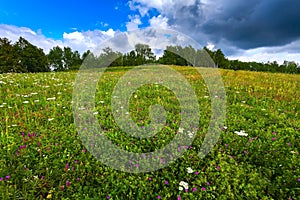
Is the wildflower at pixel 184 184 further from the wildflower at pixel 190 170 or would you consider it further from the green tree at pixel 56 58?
the green tree at pixel 56 58

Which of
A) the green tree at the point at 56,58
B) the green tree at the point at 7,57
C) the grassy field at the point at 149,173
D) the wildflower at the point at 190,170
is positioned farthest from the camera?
the green tree at the point at 56,58

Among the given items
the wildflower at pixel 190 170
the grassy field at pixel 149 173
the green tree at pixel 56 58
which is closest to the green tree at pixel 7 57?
the green tree at pixel 56 58

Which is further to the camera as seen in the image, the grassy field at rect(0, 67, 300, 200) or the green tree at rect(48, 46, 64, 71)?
the green tree at rect(48, 46, 64, 71)

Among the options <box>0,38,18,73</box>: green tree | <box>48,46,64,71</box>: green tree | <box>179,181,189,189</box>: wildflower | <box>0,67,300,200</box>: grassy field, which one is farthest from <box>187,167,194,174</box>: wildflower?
<box>48,46,64,71</box>: green tree

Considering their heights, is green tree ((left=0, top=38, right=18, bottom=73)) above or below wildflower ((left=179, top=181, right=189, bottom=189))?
above

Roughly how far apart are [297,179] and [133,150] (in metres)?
3.13

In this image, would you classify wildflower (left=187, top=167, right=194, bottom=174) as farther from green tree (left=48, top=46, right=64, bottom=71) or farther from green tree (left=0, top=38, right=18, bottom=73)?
green tree (left=48, top=46, right=64, bottom=71)

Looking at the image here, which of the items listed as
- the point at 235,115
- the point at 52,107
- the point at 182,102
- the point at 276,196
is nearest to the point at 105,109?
the point at 52,107

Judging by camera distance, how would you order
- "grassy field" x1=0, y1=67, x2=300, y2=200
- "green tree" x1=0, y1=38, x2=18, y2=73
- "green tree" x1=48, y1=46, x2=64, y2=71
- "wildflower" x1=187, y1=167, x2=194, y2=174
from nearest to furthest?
"grassy field" x1=0, y1=67, x2=300, y2=200 → "wildflower" x1=187, y1=167, x2=194, y2=174 → "green tree" x1=0, y1=38, x2=18, y2=73 → "green tree" x1=48, y1=46, x2=64, y2=71

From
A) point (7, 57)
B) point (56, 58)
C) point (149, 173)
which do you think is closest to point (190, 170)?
point (149, 173)

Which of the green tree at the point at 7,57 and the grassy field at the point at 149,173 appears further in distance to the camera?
the green tree at the point at 7,57

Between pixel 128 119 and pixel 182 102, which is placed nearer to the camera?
pixel 128 119

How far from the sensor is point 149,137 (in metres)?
4.59

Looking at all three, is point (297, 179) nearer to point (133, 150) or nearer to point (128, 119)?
point (133, 150)
